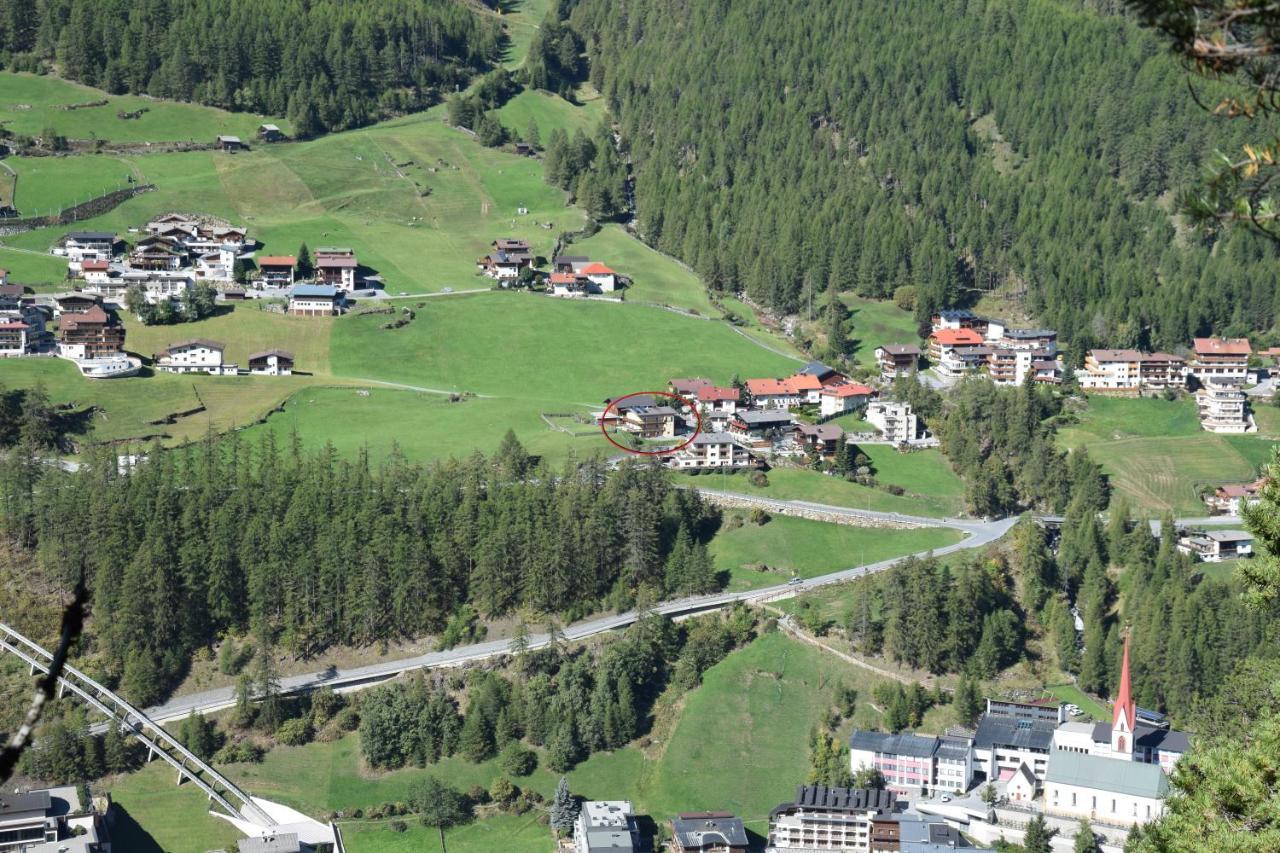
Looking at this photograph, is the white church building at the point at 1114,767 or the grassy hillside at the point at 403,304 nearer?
the white church building at the point at 1114,767

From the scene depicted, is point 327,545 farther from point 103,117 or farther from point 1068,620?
point 103,117

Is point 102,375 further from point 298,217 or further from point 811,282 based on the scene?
point 811,282

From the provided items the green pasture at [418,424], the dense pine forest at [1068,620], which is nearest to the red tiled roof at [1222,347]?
the dense pine forest at [1068,620]

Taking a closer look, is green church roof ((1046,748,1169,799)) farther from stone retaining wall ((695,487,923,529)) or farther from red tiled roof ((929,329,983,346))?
red tiled roof ((929,329,983,346))

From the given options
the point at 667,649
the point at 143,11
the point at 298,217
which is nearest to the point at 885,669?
the point at 667,649

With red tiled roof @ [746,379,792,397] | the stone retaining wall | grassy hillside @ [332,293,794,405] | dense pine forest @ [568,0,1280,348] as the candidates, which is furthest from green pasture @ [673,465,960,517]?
dense pine forest @ [568,0,1280,348]

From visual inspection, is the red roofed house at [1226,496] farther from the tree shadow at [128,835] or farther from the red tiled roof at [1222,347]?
the tree shadow at [128,835]
